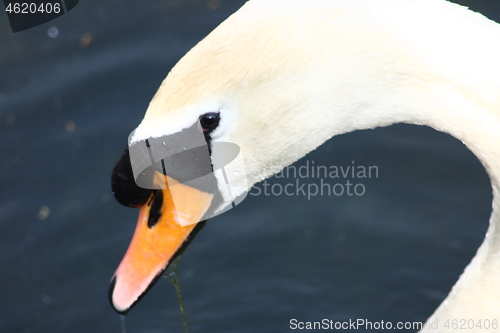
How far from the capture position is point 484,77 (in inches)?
102

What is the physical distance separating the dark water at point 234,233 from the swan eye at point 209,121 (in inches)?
116

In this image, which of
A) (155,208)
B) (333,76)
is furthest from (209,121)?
(155,208)

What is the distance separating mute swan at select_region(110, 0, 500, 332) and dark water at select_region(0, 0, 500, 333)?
2.71 meters

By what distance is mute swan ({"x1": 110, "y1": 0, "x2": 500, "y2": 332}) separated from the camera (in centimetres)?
260

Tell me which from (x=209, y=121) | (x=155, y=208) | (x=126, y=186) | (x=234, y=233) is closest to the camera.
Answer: (x=209, y=121)

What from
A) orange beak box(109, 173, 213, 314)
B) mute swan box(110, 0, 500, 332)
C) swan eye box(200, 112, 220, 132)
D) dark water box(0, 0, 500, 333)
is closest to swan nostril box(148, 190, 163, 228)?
orange beak box(109, 173, 213, 314)

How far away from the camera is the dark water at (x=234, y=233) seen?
549cm

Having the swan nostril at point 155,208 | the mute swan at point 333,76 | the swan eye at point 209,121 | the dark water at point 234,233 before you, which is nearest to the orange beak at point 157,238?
the swan nostril at point 155,208

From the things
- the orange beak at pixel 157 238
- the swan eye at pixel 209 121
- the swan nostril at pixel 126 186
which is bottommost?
the orange beak at pixel 157 238

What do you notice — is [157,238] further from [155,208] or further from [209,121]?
[209,121]

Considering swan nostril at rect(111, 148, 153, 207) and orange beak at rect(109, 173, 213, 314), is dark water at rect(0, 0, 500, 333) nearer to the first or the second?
orange beak at rect(109, 173, 213, 314)

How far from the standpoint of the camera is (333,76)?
270 centimetres

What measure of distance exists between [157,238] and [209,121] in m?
0.80

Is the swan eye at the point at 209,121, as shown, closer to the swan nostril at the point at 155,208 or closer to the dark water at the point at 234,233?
the swan nostril at the point at 155,208
